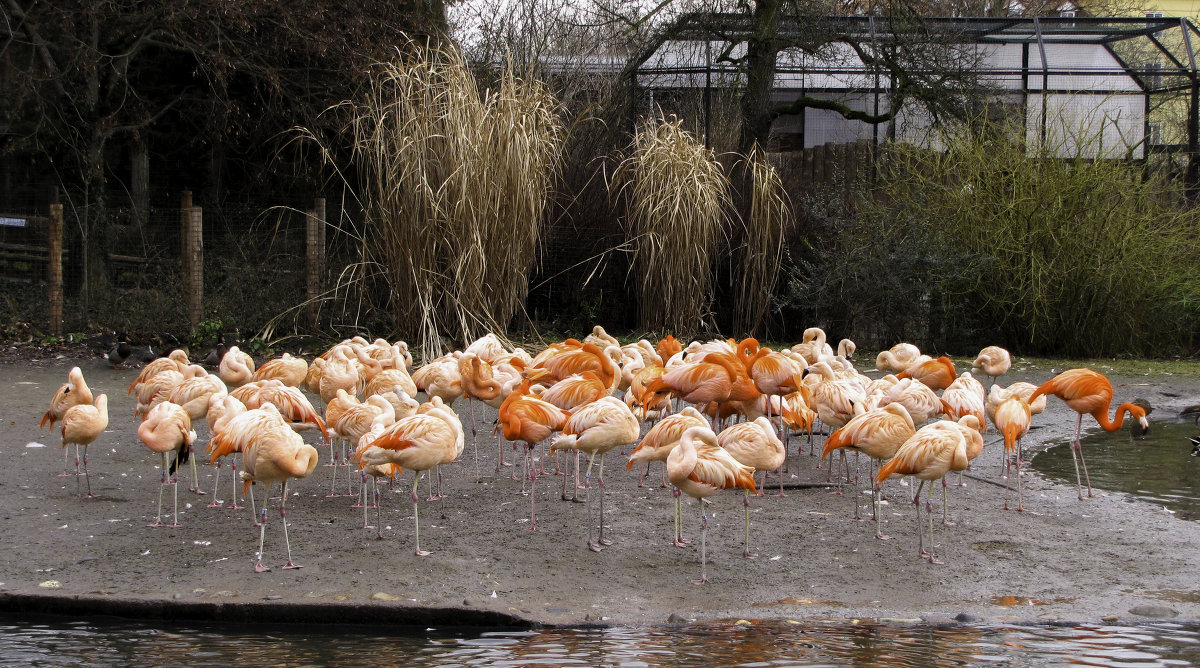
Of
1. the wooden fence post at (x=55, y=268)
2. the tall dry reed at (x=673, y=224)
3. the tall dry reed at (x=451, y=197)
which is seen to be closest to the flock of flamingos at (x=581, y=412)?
the tall dry reed at (x=451, y=197)

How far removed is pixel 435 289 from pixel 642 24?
5963mm

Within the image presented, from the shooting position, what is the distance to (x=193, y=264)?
39.5ft

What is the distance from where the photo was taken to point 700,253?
42.1 feet

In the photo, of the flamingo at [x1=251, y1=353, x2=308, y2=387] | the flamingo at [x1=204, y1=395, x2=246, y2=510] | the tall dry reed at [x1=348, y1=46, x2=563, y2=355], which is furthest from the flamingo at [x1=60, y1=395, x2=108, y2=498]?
the tall dry reed at [x1=348, y1=46, x2=563, y2=355]

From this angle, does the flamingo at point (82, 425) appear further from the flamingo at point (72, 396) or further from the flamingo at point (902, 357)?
the flamingo at point (902, 357)

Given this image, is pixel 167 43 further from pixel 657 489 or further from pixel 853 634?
pixel 853 634

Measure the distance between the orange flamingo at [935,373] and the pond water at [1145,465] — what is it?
2.90 feet

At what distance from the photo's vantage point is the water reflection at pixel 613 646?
3953 mm

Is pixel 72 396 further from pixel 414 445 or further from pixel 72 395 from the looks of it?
pixel 414 445

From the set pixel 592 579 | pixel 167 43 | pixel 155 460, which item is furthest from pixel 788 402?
Answer: pixel 167 43

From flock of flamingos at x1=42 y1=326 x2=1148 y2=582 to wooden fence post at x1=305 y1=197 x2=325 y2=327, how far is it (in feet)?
12.6

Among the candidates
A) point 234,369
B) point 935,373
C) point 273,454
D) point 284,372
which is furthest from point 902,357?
point 273,454

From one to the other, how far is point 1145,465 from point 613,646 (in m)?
5.19

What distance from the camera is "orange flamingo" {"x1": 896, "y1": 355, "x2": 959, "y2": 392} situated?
8109 mm
